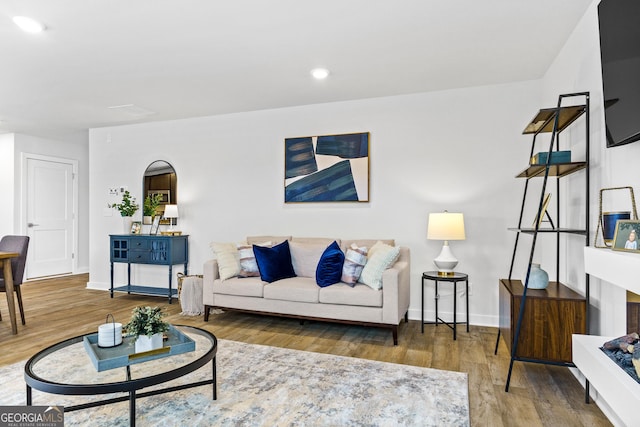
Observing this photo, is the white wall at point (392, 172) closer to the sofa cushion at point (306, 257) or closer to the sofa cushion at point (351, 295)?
the sofa cushion at point (306, 257)

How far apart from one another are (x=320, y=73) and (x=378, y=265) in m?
1.83

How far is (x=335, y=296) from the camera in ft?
11.3

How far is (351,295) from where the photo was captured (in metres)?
3.40

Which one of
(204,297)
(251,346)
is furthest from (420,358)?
(204,297)

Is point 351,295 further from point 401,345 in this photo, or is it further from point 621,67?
point 621,67

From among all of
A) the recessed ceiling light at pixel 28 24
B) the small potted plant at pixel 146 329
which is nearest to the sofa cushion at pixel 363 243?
the small potted plant at pixel 146 329

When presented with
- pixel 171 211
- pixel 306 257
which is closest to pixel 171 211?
pixel 171 211

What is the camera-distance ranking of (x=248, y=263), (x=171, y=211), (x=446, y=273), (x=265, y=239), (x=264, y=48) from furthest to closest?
(x=171, y=211)
(x=265, y=239)
(x=248, y=263)
(x=446, y=273)
(x=264, y=48)

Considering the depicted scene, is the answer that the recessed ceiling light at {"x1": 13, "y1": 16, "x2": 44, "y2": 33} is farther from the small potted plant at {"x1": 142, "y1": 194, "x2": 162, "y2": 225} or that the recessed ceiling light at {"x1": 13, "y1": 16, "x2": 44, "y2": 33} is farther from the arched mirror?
the small potted plant at {"x1": 142, "y1": 194, "x2": 162, "y2": 225}

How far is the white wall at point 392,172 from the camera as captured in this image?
3852 mm

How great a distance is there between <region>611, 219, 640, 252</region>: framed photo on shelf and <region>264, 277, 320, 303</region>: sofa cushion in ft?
7.76

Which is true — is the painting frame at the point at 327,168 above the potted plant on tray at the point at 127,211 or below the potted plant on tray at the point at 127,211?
above

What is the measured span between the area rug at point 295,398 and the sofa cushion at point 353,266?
2.77 ft

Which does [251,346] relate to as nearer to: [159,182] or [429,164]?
[429,164]
